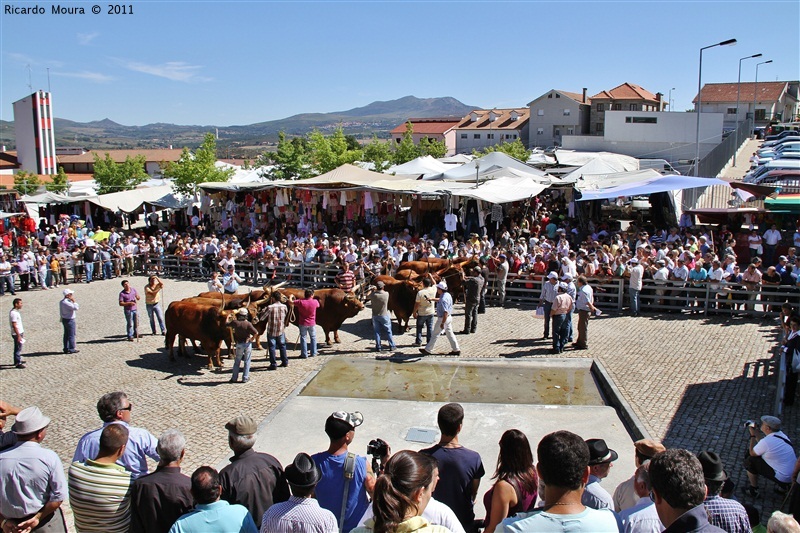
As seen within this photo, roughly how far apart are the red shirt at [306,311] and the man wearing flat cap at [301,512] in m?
9.00

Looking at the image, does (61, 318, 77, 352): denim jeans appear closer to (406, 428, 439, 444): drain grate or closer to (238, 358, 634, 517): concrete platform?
(238, 358, 634, 517): concrete platform

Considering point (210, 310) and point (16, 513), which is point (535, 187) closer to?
point (210, 310)

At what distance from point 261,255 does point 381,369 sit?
10.3 metres

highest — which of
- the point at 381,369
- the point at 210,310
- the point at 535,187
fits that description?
the point at 535,187

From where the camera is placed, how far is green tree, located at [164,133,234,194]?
35.9 m

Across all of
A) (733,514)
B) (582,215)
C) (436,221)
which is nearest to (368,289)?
(436,221)

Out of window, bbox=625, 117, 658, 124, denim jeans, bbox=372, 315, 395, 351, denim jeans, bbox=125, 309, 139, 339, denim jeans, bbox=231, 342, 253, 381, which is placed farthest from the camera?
window, bbox=625, 117, 658, 124

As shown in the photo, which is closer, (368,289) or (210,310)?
(210,310)

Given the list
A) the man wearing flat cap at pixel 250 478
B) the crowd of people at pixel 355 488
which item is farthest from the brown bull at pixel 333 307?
the man wearing flat cap at pixel 250 478

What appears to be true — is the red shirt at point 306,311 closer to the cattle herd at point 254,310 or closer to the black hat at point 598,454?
the cattle herd at point 254,310

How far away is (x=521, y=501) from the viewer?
451 centimetres

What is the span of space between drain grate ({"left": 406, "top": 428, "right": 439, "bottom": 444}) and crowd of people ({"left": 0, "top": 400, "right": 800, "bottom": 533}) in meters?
3.95

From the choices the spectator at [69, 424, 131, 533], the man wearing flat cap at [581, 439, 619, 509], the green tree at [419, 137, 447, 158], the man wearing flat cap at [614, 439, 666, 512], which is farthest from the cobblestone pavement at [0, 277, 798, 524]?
the green tree at [419, 137, 447, 158]

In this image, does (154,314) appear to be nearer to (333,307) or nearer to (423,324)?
(333,307)
